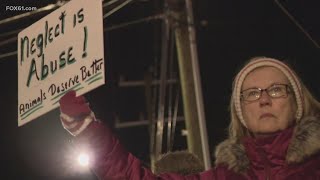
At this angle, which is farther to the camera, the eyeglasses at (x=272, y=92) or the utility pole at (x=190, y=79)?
the utility pole at (x=190, y=79)

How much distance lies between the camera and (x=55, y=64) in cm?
354

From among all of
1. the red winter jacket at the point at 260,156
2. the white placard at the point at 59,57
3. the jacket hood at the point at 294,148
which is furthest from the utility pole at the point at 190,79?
the red winter jacket at the point at 260,156

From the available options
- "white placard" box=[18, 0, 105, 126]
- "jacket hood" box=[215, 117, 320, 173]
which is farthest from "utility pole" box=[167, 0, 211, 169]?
"jacket hood" box=[215, 117, 320, 173]

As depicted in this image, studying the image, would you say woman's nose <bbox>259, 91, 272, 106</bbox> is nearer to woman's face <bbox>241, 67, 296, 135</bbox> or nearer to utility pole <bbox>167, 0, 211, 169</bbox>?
woman's face <bbox>241, 67, 296, 135</bbox>

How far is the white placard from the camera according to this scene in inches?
129

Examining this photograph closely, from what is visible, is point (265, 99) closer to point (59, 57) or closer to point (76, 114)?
point (76, 114)

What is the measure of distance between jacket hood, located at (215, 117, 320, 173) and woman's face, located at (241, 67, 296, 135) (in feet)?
0.28

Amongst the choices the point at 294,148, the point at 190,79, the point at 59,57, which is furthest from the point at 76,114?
the point at 190,79

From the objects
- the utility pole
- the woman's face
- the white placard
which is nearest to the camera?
the woman's face

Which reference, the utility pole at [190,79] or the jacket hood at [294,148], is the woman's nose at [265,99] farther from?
the utility pole at [190,79]

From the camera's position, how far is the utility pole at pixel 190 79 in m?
7.51

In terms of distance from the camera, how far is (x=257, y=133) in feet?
10.3

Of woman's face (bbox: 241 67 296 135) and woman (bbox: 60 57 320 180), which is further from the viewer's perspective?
woman's face (bbox: 241 67 296 135)

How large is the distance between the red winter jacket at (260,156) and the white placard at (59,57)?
1.22 ft
